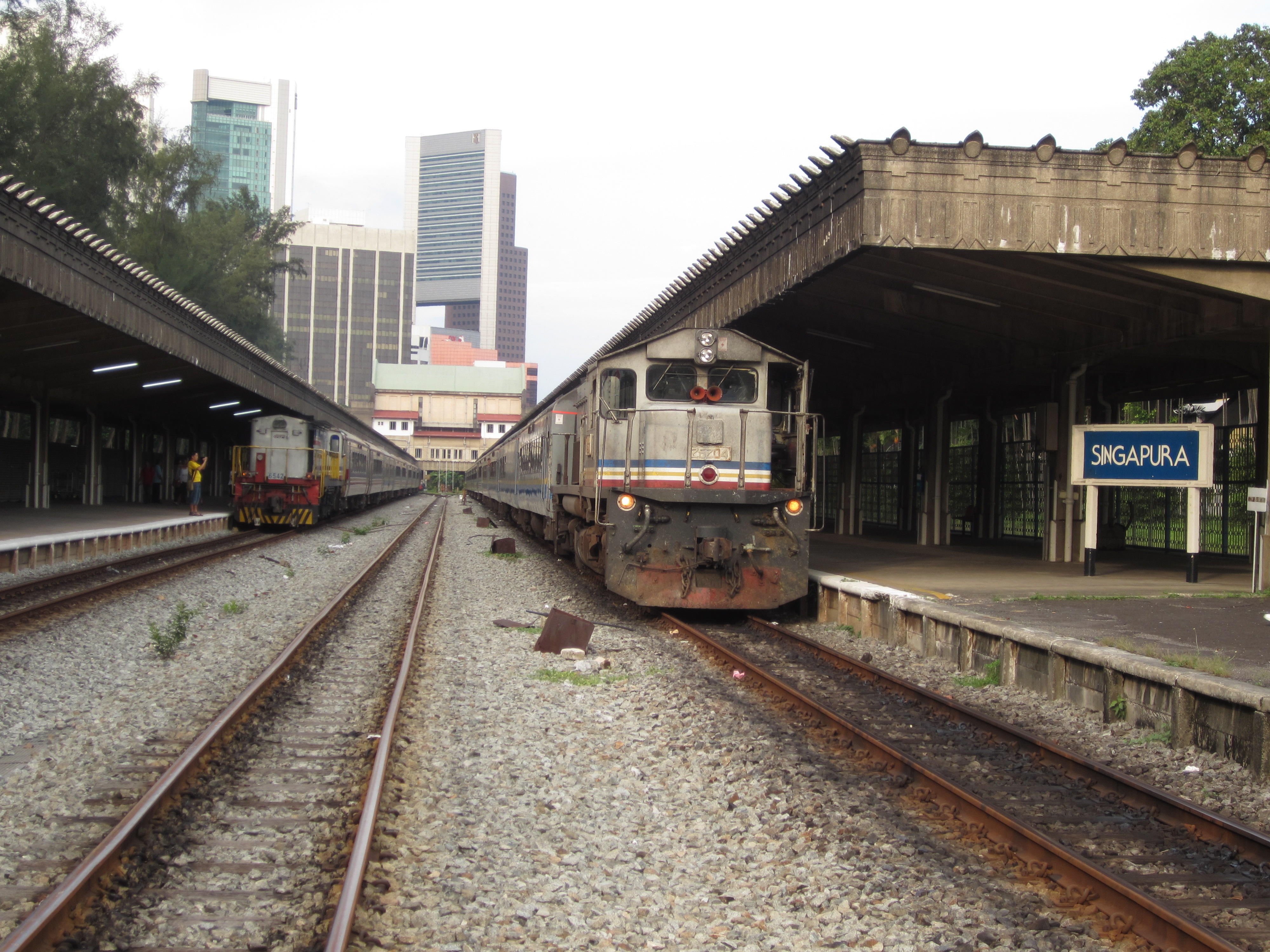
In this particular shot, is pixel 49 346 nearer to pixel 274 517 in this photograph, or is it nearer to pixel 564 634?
pixel 274 517

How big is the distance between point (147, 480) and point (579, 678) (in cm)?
2655

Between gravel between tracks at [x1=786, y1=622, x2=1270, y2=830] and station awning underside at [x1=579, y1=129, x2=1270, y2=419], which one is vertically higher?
station awning underside at [x1=579, y1=129, x2=1270, y2=419]

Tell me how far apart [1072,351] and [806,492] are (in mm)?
7168

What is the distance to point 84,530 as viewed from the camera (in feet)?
58.4

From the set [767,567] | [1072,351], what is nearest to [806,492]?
[767,567]

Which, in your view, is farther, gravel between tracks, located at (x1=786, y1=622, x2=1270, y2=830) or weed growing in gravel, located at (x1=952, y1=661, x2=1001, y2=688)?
weed growing in gravel, located at (x1=952, y1=661, x2=1001, y2=688)

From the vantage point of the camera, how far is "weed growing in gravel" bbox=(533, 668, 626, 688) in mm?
7652

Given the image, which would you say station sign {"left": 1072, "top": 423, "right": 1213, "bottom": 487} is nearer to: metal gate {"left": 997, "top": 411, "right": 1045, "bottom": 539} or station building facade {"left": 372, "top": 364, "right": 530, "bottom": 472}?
metal gate {"left": 997, "top": 411, "right": 1045, "bottom": 539}

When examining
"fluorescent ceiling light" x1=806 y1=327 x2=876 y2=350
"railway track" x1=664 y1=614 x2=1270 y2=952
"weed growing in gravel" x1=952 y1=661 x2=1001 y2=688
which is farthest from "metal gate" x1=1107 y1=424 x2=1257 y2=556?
"railway track" x1=664 y1=614 x2=1270 y2=952

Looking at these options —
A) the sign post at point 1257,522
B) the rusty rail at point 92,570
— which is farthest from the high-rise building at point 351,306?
the sign post at point 1257,522

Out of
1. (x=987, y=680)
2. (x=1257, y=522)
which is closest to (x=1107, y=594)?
(x=1257, y=522)

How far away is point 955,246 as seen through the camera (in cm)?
1034

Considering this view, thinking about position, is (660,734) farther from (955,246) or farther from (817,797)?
(955,246)

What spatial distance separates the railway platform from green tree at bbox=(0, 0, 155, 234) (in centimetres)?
1478
